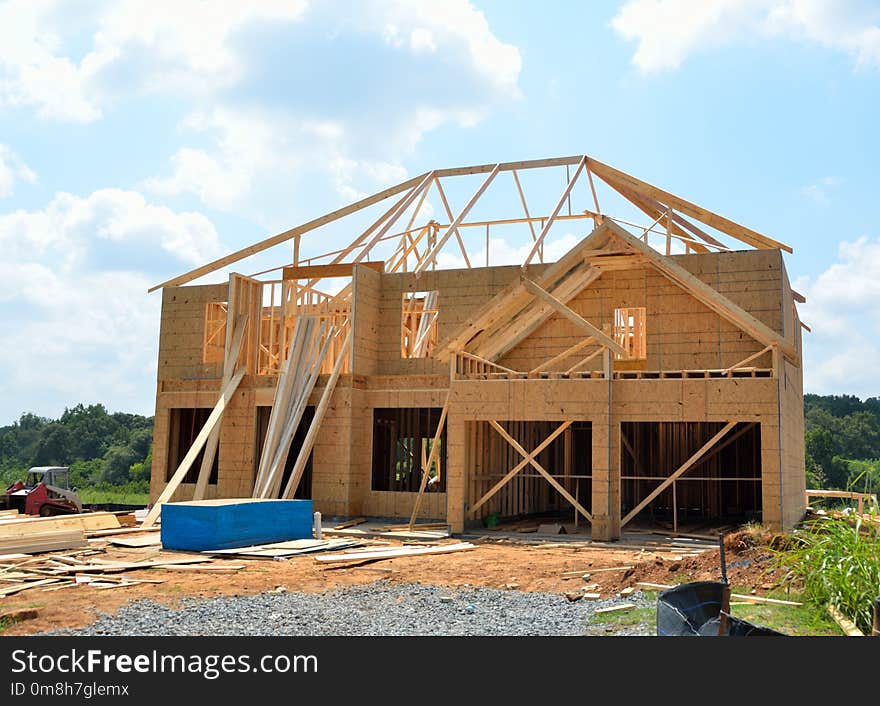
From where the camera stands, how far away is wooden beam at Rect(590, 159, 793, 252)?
21859 millimetres

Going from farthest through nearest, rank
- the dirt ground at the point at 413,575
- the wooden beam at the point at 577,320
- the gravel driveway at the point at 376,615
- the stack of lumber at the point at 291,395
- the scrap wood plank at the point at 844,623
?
the stack of lumber at the point at 291,395, the wooden beam at the point at 577,320, the dirt ground at the point at 413,575, the gravel driveway at the point at 376,615, the scrap wood plank at the point at 844,623

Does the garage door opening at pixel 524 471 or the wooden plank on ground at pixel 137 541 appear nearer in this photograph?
the wooden plank on ground at pixel 137 541

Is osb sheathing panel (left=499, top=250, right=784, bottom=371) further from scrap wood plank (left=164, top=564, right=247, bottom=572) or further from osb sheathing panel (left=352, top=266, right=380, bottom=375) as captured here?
scrap wood plank (left=164, top=564, right=247, bottom=572)

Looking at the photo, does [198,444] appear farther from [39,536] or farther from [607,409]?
[607,409]

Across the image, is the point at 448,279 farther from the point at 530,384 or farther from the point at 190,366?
the point at 190,366

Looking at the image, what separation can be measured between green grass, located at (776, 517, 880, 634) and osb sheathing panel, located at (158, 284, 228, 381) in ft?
64.4

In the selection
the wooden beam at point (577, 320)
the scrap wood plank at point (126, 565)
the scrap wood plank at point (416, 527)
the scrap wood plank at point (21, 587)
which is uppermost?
the wooden beam at point (577, 320)

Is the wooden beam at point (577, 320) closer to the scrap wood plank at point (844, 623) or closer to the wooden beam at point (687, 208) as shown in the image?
the wooden beam at point (687, 208)

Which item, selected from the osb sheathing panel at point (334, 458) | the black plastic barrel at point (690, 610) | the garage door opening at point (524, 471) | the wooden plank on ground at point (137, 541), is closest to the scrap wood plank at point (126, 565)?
the wooden plank on ground at point (137, 541)

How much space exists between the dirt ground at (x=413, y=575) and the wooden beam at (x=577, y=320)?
430cm

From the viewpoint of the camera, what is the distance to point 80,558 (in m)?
15.0

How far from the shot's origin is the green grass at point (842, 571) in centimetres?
803

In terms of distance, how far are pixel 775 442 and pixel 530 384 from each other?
5.17 meters

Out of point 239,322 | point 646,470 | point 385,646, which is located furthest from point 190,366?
point 385,646
